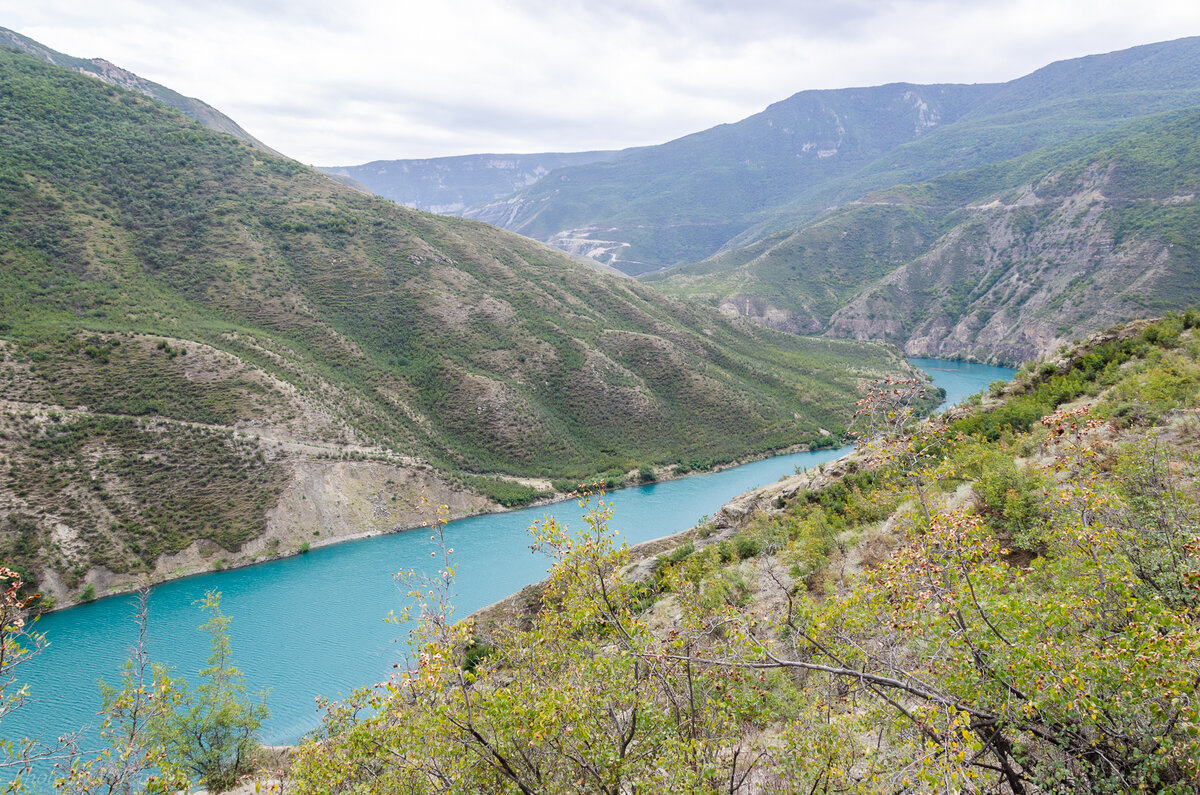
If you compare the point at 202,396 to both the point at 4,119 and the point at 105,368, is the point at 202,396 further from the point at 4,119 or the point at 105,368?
the point at 4,119

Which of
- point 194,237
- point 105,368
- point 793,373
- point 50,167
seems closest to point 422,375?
point 105,368

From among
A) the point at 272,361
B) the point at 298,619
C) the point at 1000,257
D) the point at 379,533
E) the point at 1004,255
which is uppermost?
the point at 1004,255

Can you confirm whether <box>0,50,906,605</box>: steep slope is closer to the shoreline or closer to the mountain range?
the shoreline

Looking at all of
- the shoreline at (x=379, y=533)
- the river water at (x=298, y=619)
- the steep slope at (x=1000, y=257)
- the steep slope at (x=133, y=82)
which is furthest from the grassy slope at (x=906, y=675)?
the steep slope at (x=133, y=82)

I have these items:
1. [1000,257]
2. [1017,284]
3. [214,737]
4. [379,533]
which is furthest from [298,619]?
[1000,257]

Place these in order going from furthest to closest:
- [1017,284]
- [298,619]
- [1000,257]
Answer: [1000,257]
[1017,284]
[298,619]

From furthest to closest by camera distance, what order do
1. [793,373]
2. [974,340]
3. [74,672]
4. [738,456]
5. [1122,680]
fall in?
[974,340] → [793,373] → [738,456] → [74,672] → [1122,680]

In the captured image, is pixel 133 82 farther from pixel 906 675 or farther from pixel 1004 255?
pixel 1004 255
